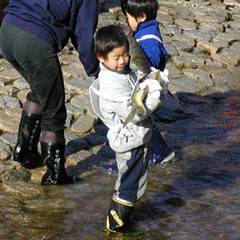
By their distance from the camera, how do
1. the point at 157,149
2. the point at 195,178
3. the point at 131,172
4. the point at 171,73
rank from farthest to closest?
the point at 171,73
the point at 157,149
the point at 195,178
the point at 131,172

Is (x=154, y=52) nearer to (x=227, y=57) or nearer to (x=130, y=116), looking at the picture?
(x=130, y=116)

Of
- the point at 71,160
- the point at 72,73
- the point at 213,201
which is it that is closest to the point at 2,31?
the point at 71,160

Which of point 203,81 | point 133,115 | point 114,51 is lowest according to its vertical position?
point 203,81

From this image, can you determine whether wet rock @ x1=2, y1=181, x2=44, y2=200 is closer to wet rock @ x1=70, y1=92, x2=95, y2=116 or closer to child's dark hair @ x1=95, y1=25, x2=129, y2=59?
child's dark hair @ x1=95, y1=25, x2=129, y2=59

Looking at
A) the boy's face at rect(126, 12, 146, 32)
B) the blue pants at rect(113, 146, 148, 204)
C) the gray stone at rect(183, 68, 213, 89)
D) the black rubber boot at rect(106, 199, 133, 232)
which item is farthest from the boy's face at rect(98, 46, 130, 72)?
the gray stone at rect(183, 68, 213, 89)

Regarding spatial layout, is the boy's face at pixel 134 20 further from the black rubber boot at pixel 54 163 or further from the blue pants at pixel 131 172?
the blue pants at pixel 131 172

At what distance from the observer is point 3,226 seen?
15.8 feet

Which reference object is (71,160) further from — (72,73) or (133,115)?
(72,73)

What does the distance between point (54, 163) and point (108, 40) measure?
1.39 meters

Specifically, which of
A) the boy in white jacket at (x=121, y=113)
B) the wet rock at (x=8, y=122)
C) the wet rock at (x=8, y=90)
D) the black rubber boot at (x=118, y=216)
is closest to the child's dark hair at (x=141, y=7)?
the boy in white jacket at (x=121, y=113)

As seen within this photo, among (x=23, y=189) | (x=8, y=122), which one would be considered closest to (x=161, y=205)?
(x=23, y=189)

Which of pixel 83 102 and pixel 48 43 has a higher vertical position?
pixel 48 43

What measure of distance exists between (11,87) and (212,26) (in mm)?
4331

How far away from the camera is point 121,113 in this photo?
443 cm
